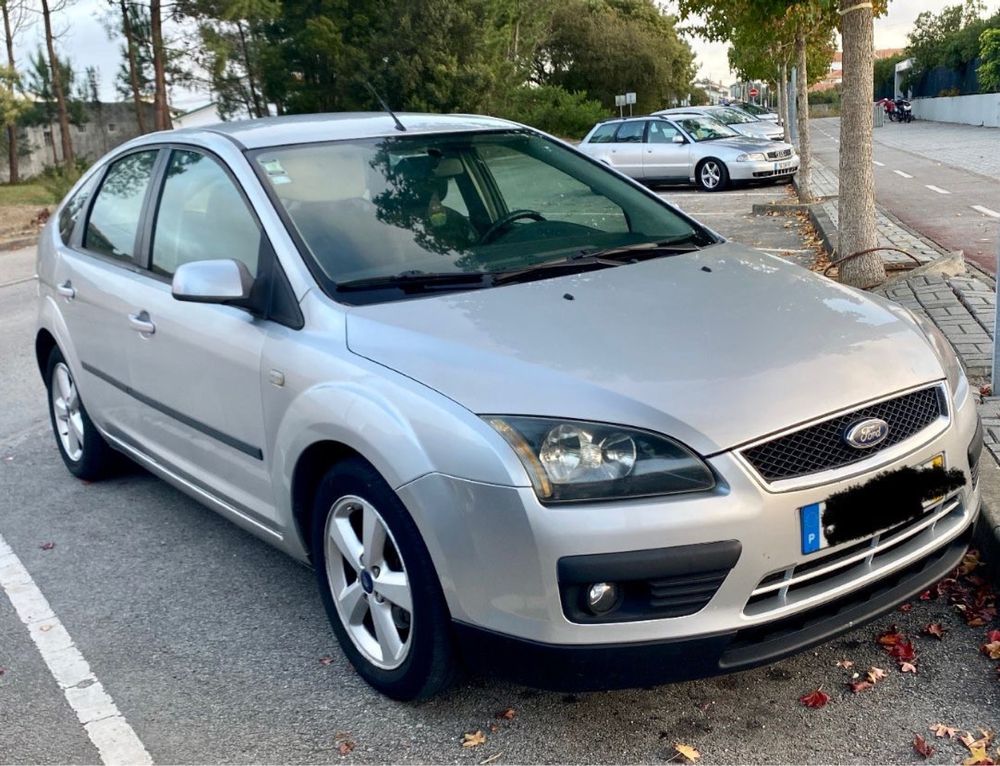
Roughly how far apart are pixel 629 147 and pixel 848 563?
69.6 feet

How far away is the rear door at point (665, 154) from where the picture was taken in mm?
22203

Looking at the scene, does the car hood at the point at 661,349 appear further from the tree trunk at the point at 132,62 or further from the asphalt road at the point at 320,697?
the tree trunk at the point at 132,62

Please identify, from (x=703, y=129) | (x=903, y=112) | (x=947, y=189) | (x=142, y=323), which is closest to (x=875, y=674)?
(x=142, y=323)

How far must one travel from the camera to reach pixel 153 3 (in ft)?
107

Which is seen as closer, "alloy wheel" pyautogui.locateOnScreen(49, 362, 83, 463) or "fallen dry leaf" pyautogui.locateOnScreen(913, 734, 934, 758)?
"fallen dry leaf" pyautogui.locateOnScreen(913, 734, 934, 758)

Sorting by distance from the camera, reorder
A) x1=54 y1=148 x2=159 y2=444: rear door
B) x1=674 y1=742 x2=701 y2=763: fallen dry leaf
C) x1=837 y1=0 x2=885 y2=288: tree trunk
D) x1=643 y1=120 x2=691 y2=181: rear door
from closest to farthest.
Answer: x1=674 y1=742 x2=701 y2=763: fallen dry leaf < x1=54 y1=148 x2=159 y2=444: rear door < x1=837 y1=0 x2=885 y2=288: tree trunk < x1=643 y1=120 x2=691 y2=181: rear door

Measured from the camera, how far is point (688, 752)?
9.66 feet

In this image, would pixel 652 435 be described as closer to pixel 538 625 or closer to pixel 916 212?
pixel 538 625

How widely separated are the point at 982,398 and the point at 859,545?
2.72 m

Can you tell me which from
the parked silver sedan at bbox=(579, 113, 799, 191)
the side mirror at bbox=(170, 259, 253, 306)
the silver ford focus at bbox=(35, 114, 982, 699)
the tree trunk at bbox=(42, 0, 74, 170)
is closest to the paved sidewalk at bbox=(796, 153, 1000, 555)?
the silver ford focus at bbox=(35, 114, 982, 699)

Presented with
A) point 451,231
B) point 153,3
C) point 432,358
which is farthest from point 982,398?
point 153,3

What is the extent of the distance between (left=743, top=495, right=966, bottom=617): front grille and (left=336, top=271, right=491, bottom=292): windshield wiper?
52.7 inches

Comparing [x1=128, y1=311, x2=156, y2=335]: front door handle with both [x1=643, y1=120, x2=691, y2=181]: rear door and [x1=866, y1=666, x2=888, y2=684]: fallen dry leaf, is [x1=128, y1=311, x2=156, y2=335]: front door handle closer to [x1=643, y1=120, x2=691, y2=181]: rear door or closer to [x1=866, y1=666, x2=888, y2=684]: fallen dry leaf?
[x1=866, y1=666, x2=888, y2=684]: fallen dry leaf

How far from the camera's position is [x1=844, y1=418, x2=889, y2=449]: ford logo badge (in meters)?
2.86
